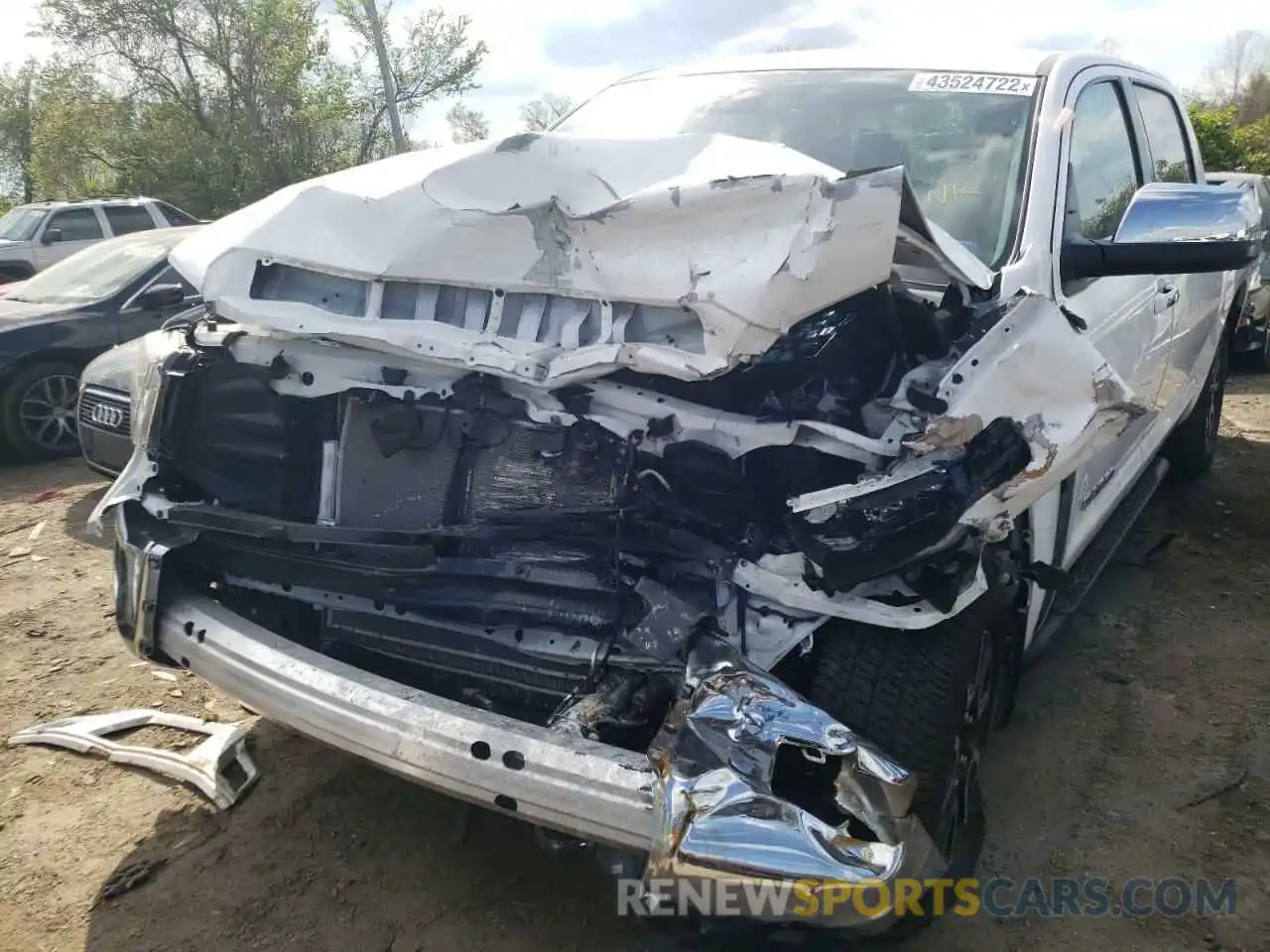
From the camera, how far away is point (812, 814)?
1.73m

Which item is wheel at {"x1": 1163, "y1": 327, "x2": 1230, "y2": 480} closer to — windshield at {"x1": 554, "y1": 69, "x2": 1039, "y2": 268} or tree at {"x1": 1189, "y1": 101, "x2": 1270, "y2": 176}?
windshield at {"x1": 554, "y1": 69, "x2": 1039, "y2": 268}

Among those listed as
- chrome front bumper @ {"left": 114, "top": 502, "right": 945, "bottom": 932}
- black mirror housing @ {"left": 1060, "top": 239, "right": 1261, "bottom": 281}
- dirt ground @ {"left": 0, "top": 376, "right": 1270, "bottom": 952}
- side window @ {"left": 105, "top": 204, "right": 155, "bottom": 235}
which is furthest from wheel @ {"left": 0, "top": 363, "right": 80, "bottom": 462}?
side window @ {"left": 105, "top": 204, "right": 155, "bottom": 235}

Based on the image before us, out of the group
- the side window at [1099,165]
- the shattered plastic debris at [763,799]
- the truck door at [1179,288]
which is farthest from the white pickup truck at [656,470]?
the truck door at [1179,288]

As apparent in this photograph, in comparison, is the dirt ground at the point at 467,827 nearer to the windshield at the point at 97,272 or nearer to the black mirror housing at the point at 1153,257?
the black mirror housing at the point at 1153,257

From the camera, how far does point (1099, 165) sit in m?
3.34

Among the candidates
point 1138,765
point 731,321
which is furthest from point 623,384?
point 1138,765

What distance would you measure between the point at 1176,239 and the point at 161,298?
21.4 ft

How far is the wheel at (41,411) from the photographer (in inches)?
268

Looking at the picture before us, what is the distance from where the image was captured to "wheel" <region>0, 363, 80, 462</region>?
6816 mm

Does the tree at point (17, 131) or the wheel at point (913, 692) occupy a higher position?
the tree at point (17, 131)

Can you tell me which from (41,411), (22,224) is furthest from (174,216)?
(41,411)

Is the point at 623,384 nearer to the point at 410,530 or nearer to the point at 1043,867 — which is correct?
the point at 410,530

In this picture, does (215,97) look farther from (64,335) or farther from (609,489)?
(609,489)

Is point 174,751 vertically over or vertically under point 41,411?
under
